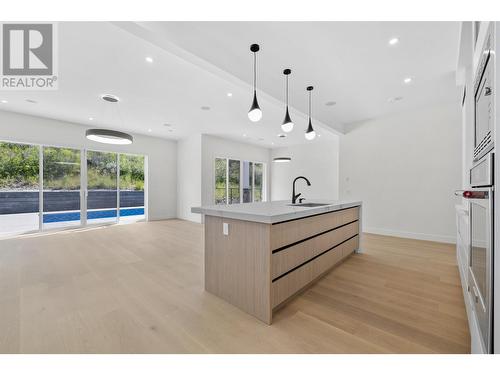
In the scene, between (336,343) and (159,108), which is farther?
(159,108)

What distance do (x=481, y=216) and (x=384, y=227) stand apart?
4.70m

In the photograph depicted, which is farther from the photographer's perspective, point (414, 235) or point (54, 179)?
point (54, 179)

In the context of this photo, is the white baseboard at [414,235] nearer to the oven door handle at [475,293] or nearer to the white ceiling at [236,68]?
the white ceiling at [236,68]

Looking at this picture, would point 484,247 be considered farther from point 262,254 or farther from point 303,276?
point 303,276

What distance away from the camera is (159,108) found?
15.5 feet

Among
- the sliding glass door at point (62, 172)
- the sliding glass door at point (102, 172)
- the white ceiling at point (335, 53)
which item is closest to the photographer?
the white ceiling at point (335, 53)

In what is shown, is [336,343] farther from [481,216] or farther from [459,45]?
[459,45]

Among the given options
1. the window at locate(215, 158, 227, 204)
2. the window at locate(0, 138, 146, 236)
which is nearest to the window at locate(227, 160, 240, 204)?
the window at locate(215, 158, 227, 204)

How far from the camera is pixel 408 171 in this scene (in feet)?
15.8

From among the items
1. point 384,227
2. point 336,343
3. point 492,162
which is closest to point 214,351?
point 336,343

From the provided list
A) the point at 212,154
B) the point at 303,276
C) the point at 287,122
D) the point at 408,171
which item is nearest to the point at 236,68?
the point at 287,122

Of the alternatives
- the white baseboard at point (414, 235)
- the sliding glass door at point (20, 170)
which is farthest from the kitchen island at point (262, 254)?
the sliding glass door at point (20, 170)

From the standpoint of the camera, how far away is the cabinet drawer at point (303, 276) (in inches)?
73.7

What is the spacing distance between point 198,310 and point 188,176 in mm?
5981
